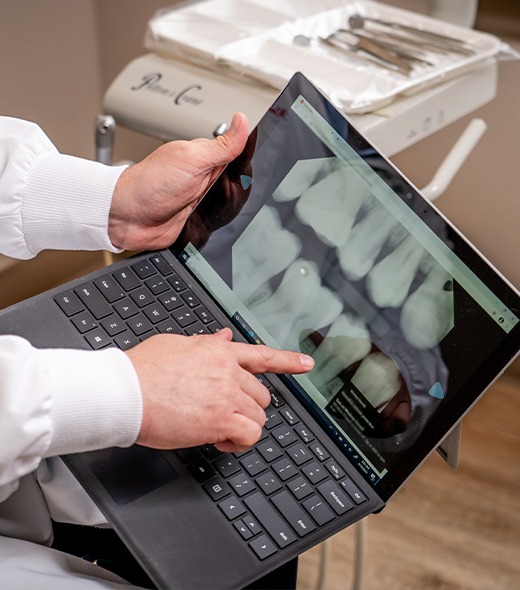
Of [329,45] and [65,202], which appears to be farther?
[329,45]

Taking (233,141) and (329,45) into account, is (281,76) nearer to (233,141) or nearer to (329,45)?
(329,45)

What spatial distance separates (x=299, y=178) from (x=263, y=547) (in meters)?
0.33

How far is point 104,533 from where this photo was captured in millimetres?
770

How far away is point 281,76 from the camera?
1035mm

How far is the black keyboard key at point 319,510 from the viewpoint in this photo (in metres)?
0.62

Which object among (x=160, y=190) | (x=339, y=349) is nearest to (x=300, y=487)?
(x=339, y=349)

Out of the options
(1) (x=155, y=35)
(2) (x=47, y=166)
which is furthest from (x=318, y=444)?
(1) (x=155, y=35)

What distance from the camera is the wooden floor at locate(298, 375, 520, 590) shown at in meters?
1.32

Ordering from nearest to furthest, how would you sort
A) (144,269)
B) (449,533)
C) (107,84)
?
(144,269)
(449,533)
(107,84)

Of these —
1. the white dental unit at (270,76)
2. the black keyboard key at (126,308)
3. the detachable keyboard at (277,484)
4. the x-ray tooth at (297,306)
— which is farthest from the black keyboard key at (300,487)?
the white dental unit at (270,76)

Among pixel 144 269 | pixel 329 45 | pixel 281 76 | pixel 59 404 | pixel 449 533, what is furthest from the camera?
pixel 449 533

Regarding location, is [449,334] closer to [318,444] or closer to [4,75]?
[318,444]

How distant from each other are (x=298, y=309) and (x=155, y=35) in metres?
0.60

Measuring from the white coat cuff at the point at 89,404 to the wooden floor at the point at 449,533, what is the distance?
0.78m
